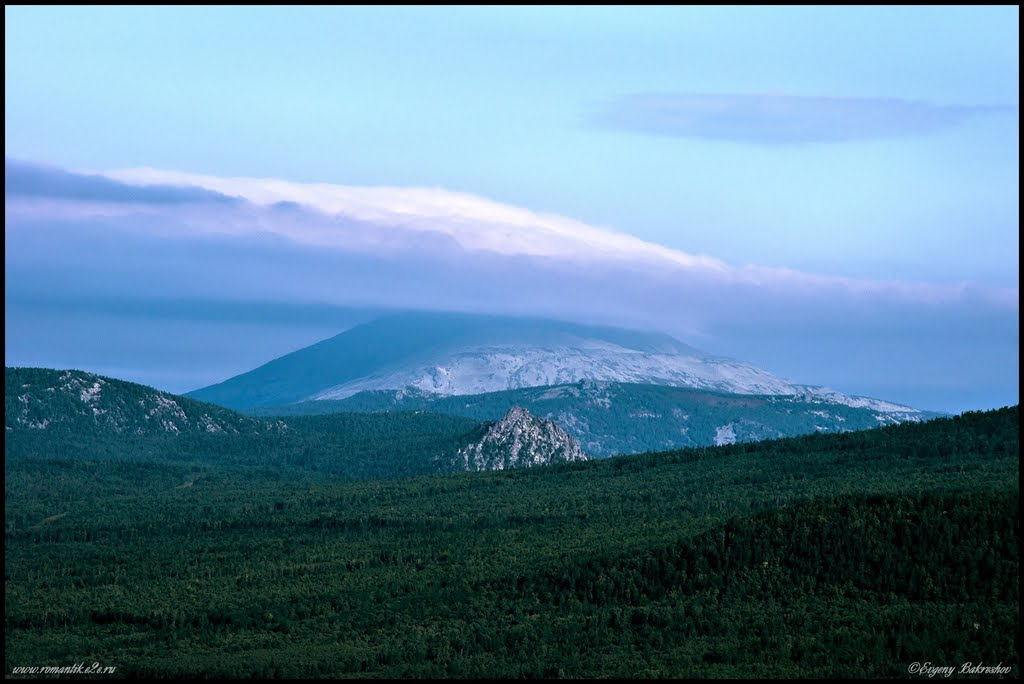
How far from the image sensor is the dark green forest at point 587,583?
8669 centimetres

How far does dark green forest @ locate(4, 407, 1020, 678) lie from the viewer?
8669 cm

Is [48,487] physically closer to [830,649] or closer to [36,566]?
[36,566]

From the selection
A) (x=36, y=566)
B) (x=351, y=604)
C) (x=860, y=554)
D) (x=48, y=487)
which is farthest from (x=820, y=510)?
(x=48, y=487)

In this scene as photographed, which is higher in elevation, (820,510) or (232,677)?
(820,510)

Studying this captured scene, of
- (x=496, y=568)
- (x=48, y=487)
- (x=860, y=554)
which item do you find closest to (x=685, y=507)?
(x=496, y=568)

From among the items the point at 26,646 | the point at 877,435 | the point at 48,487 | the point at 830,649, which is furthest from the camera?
the point at 48,487

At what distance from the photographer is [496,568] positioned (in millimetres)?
113875

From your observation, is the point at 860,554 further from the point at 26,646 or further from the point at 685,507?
the point at 26,646

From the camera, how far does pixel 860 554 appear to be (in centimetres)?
9988

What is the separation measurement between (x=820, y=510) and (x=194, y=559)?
5474 centimetres

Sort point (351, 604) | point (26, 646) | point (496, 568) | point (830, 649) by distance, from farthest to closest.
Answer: point (496, 568)
point (351, 604)
point (26, 646)
point (830, 649)

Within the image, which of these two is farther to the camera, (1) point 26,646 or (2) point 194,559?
(2) point 194,559

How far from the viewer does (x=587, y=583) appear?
104188mm

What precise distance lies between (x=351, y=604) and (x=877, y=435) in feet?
253
